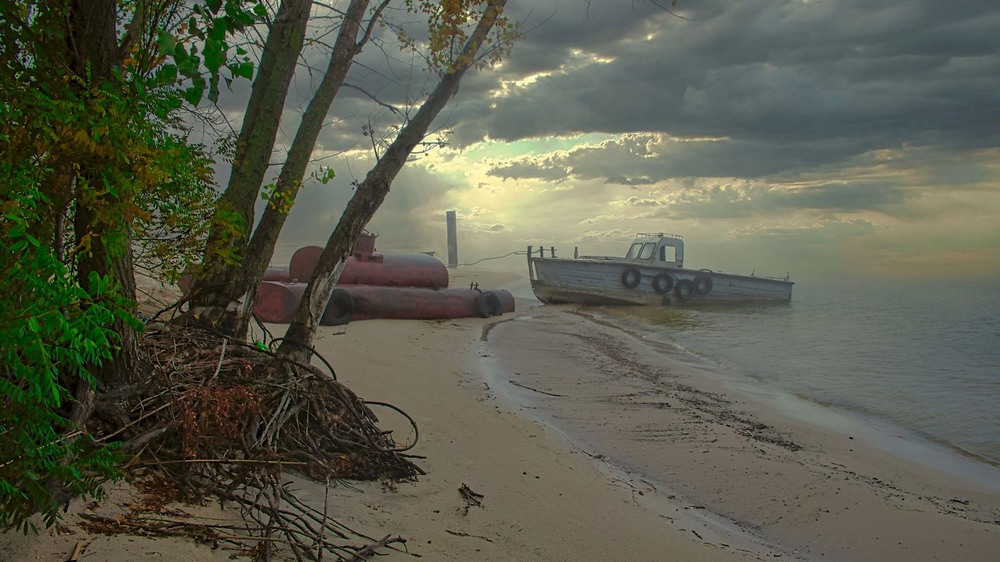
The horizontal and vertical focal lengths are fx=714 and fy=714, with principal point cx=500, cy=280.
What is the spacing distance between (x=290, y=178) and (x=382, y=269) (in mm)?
12435

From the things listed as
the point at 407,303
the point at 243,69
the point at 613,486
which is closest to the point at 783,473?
the point at 613,486

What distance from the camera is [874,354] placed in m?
16.8

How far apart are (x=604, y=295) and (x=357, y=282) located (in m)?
12.8

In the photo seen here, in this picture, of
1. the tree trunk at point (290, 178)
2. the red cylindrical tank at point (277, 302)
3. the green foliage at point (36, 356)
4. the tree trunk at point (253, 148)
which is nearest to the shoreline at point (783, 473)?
the tree trunk at point (290, 178)

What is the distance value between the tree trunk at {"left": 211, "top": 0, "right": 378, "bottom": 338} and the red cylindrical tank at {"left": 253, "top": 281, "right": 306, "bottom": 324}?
8837 mm

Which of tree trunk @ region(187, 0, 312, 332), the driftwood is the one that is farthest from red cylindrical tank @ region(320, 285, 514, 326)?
the driftwood

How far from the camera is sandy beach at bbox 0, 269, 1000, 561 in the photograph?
4.46 meters

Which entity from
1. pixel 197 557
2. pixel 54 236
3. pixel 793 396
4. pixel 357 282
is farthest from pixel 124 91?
pixel 357 282

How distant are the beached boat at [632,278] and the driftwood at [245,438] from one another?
23.0m

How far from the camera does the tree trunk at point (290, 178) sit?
5.74m

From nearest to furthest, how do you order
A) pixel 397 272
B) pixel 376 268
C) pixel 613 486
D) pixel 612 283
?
1. pixel 613 486
2. pixel 376 268
3. pixel 397 272
4. pixel 612 283

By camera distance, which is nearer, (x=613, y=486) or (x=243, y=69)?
(x=243, y=69)

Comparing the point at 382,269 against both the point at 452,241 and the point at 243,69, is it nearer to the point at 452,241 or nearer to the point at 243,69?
the point at 243,69

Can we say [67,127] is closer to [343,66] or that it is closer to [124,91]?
[124,91]
